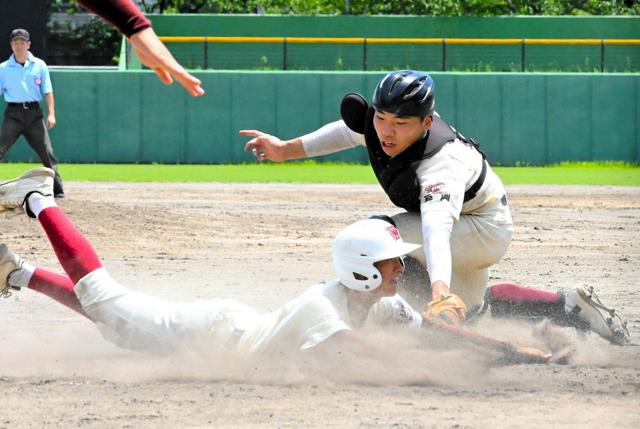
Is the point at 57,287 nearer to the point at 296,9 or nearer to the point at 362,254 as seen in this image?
the point at 362,254

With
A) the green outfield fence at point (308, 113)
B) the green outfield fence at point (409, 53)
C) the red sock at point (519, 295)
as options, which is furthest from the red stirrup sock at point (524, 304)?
the green outfield fence at point (409, 53)

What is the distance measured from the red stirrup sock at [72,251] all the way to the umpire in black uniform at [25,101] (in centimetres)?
956

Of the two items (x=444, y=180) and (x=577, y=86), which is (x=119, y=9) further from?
(x=577, y=86)

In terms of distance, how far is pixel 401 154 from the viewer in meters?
6.02

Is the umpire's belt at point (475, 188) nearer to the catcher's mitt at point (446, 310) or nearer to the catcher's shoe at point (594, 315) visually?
the catcher's shoe at point (594, 315)

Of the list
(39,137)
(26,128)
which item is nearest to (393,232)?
(39,137)

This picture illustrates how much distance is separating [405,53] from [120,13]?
26281 mm

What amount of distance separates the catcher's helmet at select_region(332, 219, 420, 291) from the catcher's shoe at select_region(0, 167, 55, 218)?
66.9 inches

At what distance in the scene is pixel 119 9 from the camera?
3.29 metres

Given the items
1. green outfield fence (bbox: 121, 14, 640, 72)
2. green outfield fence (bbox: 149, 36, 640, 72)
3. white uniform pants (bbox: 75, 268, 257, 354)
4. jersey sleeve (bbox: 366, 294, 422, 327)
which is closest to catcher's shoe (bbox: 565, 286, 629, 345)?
jersey sleeve (bbox: 366, 294, 422, 327)

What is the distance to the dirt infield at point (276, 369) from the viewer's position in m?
4.82

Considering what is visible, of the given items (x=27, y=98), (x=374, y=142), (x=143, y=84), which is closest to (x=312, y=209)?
(x=27, y=98)

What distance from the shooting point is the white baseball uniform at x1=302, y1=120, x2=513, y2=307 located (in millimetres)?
5598

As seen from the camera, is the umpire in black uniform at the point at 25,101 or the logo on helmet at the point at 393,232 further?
the umpire in black uniform at the point at 25,101
